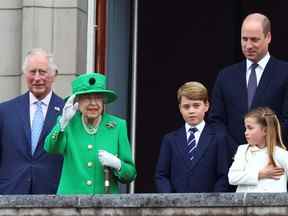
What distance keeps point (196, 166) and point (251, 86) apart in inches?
34.1

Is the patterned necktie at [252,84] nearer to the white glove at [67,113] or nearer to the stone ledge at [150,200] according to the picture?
the white glove at [67,113]

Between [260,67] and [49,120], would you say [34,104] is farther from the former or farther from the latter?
[260,67]

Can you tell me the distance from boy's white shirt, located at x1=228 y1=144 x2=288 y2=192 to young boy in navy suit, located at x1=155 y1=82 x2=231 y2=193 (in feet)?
0.66

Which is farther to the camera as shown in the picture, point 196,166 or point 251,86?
point 251,86

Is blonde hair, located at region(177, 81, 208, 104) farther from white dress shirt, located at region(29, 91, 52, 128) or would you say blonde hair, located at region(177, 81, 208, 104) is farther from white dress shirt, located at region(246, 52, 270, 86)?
white dress shirt, located at region(29, 91, 52, 128)

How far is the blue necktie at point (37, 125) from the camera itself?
14.2m

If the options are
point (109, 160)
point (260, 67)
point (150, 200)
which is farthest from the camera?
point (260, 67)

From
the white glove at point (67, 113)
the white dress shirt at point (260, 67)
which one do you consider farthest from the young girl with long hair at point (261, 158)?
the white glove at point (67, 113)

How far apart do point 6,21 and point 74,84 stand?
3.07m

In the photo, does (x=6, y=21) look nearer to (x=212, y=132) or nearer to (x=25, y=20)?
(x=25, y=20)

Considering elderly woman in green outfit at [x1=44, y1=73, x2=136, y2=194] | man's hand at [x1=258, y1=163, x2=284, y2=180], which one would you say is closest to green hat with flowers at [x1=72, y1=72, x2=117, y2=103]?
elderly woman in green outfit at [x1=44, y1=73, x2=136, y2=194]

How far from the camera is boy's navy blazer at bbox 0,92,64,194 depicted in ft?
46.2

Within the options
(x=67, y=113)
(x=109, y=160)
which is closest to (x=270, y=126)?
(x=109, y=160)

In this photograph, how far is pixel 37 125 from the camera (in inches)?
561
